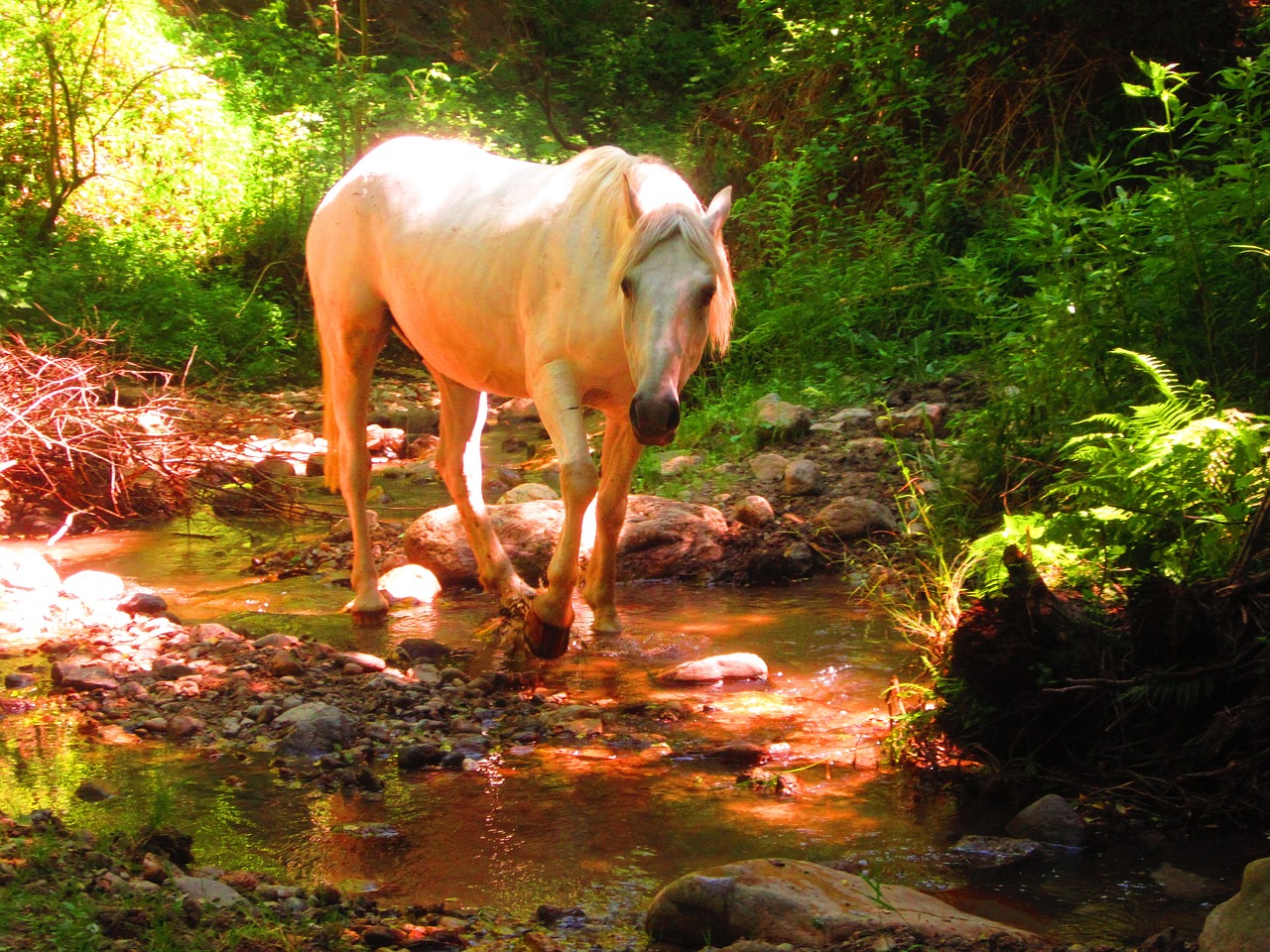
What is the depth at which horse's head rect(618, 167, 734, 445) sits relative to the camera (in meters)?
4.50

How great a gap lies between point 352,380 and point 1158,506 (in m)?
4.25

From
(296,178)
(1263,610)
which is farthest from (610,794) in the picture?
(296,178)

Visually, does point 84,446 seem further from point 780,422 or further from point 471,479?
point 780,422

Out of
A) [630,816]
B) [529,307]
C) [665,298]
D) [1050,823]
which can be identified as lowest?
[630,816]

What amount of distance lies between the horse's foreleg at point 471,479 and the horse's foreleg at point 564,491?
0.52m

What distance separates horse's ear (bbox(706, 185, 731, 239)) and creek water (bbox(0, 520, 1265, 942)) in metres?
1.84

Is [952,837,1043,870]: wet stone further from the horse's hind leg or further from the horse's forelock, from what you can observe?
the horse's hind leg

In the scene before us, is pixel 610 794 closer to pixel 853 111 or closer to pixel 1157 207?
pixel 1157 207

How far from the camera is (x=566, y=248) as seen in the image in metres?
5.23

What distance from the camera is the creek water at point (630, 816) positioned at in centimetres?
314

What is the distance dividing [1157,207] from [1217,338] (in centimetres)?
75

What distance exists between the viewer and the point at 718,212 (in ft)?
16.5

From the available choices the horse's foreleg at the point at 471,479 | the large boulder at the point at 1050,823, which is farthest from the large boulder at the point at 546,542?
the large boulder at the point at 1050,823

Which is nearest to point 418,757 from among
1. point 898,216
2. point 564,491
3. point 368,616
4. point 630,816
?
point 630,816
